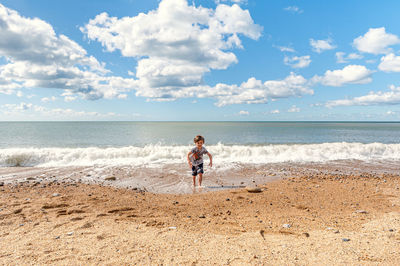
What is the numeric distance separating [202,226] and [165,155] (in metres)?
10.7

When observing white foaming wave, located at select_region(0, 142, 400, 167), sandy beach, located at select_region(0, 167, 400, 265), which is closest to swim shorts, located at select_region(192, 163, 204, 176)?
sandy beach, located at select_region(0, 167, 400, 265)

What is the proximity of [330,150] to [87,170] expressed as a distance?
17.8 m

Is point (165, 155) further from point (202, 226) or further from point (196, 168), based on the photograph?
point (202, 226)

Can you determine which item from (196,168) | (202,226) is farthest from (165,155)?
(202,226)

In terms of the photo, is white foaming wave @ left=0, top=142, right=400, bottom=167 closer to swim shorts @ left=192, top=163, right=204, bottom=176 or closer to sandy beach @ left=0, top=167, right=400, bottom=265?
swim shorts @ left=192, top=163, right=204, bottom=176

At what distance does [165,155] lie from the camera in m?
15.1

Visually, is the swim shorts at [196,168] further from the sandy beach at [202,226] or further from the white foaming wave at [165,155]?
the white foaming wave at [165,155]

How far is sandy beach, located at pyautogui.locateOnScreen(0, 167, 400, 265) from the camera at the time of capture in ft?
10.8

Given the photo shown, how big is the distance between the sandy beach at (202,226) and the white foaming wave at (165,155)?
596 cm

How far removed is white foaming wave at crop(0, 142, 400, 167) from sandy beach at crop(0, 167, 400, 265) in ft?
19.6

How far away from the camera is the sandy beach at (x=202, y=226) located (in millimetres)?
3301

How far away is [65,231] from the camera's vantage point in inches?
171

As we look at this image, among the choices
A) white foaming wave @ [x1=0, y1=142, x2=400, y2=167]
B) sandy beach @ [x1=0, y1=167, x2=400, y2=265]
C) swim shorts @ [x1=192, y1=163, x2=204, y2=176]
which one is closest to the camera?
sandy beach @ [x1=0, y1=167, x2=400, y2=265]

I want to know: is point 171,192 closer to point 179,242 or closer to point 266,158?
point 179,242
